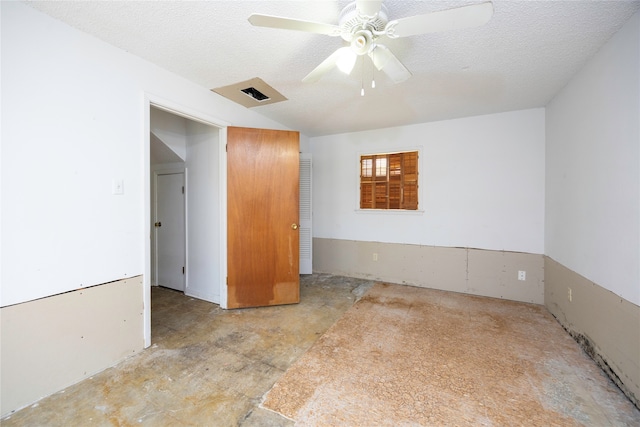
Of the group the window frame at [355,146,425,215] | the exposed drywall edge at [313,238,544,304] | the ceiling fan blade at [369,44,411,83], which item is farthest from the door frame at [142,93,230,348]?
the window frame at [355,146,425,215]

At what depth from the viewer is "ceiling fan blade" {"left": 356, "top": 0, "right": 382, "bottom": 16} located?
1255 millimetres

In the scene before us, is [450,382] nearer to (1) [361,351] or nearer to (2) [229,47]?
(1) [361,351]

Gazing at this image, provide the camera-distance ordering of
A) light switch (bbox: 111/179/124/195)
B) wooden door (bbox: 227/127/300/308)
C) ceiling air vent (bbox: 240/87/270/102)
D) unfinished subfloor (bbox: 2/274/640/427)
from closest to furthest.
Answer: unfinished subfloor (bbox: 2/274/640/427) → light switch (bbox: 111/179/124/195) → ceiling air vent (bbox: 240/87/270/102) → wooden door (bbox: 227/127/300/308)

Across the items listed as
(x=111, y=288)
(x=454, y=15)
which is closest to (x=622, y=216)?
(x=454, y=15)

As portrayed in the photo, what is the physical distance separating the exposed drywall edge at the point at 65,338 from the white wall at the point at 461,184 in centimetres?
309

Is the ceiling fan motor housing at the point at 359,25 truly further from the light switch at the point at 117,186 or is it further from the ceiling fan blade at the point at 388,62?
the light switch at the point at 117,186

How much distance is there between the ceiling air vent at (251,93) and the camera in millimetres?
2633

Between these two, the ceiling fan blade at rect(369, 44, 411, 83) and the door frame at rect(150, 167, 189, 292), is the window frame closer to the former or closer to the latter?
the ceiling fan blade at rect(369, 44, 411, 83)

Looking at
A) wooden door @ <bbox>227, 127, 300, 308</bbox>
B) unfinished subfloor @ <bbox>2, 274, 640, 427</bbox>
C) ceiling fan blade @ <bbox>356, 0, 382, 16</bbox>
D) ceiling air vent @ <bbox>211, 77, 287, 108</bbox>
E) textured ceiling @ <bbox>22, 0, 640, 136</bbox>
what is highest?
ceiling air vent @ <bbox>211, 77, 287, 108</bbox>

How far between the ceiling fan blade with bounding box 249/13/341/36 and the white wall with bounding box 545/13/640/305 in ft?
6.47

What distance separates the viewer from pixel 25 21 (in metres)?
1.58

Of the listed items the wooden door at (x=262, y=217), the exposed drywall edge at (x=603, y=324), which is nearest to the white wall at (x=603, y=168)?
the exposed drywall edge at (x=603, y=324)

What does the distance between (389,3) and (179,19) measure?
1330 mm

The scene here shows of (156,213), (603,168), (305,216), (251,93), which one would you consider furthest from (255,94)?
(603,168)
